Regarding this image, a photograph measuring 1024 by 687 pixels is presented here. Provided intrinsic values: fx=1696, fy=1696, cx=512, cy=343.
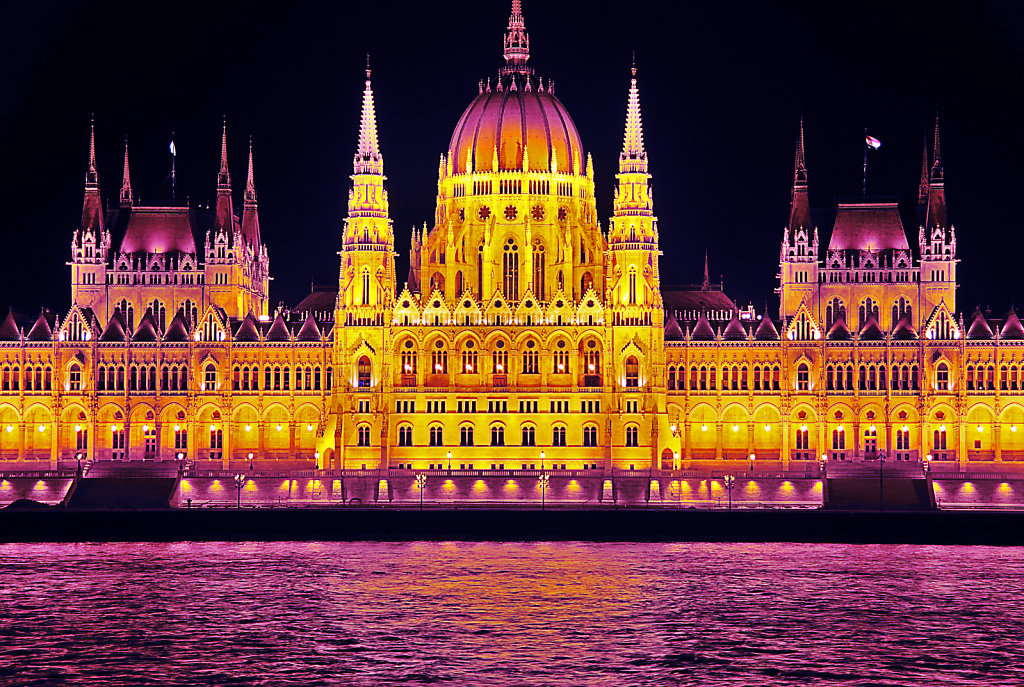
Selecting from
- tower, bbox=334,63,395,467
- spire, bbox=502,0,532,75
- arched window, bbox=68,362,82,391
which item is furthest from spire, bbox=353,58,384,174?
arched window, bbox=68,362,82,391

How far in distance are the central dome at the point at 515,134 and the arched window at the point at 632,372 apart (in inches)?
770

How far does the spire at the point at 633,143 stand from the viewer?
138 m

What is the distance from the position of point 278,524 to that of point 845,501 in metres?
37.8

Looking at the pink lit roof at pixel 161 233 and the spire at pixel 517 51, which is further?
the pink lit roof at pixel 161 233

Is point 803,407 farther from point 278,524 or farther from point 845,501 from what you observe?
point 278,524

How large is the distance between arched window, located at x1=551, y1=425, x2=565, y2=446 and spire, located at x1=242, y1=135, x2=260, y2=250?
1662 inches

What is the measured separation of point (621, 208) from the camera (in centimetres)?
13712

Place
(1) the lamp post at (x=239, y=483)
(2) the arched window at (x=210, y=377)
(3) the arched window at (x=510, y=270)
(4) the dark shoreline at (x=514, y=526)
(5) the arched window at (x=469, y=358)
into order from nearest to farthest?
(4) the dark shoreline at (x=514, y=526), (1) the lamp post at (x=239, y=483), (5) the arched window at (x=469, y=358), (2) the arched window at (x=210, y=377), (3) the arched window at (x=510, y=270)

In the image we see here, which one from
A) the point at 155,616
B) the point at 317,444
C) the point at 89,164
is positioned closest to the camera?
the point at 155,616

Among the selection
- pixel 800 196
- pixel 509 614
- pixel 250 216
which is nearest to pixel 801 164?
pixel 800 196

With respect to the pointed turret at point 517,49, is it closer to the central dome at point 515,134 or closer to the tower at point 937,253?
the central dome at point 515,134

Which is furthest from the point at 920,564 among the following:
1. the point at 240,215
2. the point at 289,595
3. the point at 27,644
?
the point at 240,215

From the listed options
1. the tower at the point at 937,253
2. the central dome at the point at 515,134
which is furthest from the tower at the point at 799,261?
the central dome at the point at 515,134

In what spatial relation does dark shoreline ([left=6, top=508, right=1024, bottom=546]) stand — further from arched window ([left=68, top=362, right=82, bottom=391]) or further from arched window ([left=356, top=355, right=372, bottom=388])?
arched window ([left=68, top=362, right=82, bottom=391])
